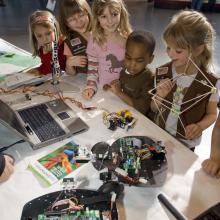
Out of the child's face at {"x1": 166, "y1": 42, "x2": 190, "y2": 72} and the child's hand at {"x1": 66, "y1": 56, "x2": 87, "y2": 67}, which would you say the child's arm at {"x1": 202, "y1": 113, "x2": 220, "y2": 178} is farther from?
the child's hand at {"x1": 66, "y1": 56, "x2": 87, "y2": 67}

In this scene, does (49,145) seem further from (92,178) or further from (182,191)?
(182,191)

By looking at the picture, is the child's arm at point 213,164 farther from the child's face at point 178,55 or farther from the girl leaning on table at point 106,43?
the girl leaning on table at point 106,43

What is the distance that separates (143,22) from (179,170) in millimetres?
4107

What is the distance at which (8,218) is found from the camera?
31.2 inches

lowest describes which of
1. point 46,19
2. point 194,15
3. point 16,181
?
point 16,181

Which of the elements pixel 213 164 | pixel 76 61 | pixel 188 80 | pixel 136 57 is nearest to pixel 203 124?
pixel 188 80

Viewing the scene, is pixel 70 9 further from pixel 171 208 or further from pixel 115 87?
pixel 171 208

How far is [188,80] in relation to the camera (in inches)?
47.6

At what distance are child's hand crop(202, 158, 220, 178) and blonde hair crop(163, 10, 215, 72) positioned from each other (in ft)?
1.46

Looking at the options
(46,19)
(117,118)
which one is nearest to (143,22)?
(46,19)

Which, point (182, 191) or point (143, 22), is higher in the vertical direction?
point (182, 191)

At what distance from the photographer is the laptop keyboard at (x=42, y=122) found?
1098 millimetres

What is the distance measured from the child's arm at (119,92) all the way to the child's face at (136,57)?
13 centimetres

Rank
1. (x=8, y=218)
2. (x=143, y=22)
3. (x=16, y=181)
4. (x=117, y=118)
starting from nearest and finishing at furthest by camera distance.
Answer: (x=8, y=218) → (x=16, y=181) → (x=117, y=118) → (x=143, y=22)
